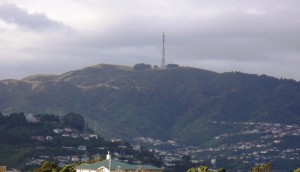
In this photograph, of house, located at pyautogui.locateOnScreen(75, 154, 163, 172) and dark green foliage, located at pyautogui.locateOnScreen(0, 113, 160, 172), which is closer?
house, located at pyautogui.locateOnScreen(75, 154, 163, 172)

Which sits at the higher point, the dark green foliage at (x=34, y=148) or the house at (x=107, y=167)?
the house at (x=107, y=167)

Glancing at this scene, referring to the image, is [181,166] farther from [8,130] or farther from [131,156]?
[8,130]

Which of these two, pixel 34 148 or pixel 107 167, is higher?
pixel 107 167

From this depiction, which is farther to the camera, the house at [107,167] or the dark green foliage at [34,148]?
the dark green foliage at [34,148]

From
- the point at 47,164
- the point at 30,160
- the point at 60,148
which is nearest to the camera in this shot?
the point at 47,164

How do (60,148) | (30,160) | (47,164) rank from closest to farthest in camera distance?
(47,164)
(30,160)
(60,148)

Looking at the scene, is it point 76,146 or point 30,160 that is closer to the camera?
point 30,160

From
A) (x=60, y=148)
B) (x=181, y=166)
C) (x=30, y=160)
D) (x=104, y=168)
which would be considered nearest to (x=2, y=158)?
(x=30, y=160)

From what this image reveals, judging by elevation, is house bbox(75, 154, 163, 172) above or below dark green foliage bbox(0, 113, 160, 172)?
above

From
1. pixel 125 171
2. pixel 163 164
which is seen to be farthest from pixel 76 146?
pixel 125 171

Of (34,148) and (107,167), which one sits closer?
(107,167)
